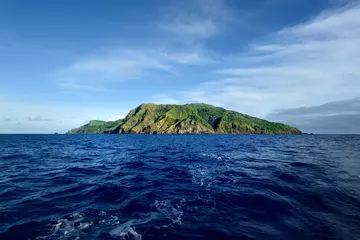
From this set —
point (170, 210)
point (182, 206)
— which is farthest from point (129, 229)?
point (182, 206)

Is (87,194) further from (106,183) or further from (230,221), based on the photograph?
(230,221)

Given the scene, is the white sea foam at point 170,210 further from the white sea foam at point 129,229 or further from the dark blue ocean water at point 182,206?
the white sea foam at point 129,229

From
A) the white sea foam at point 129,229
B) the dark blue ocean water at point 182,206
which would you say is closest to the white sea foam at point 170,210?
the dark blue ocean water at point 182,206

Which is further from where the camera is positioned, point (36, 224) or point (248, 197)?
point (248, 197)

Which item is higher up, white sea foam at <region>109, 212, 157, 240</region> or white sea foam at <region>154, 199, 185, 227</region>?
white sea foam at <region>154, 199, 185, 227</region>

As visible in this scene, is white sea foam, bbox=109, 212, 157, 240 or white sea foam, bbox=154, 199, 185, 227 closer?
white sea foam, bbox=109, 212, 157, 240

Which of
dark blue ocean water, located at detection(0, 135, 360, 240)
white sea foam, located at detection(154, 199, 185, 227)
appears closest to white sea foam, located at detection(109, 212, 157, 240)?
dark blue ocean water, located at detection(0, 135, 360, 240)

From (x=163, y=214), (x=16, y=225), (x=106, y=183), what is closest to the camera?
(x=16, y=225)

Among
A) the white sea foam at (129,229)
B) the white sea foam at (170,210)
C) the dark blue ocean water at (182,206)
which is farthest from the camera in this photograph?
the white sea foam at (170,210)

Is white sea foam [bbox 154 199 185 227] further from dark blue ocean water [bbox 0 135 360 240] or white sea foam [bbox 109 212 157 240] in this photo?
white sea foam [bbox 109 212 157 240]

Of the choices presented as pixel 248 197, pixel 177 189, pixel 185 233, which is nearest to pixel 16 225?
pixel 185 233

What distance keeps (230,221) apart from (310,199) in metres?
7.30

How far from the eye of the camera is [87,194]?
15.3m

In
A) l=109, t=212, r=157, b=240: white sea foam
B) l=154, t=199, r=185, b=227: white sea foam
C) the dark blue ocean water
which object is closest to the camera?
l=109, t=212, r=157, b=240: white sea foam
